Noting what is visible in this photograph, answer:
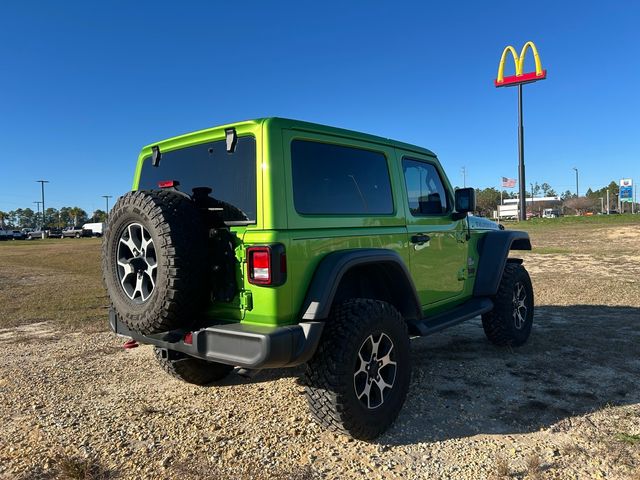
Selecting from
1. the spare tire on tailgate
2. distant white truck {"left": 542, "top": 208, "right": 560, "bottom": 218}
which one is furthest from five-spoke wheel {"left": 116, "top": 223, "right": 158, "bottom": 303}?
distant white truck {"left": 542, "top": 208, "right": 560, "bottom": 218}

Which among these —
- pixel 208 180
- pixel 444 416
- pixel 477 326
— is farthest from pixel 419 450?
pixel 477 326

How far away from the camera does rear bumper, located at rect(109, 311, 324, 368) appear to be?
2.65 metres

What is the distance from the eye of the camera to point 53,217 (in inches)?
5202

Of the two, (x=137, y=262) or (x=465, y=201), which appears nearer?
(x=137, y=262)

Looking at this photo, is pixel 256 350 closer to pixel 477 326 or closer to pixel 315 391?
pixel 315 391

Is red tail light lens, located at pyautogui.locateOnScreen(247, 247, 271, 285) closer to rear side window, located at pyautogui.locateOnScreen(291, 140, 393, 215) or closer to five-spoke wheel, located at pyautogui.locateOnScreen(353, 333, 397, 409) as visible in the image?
rear side window, located at pyautogui.locateOnScreen(291, 140, 393, 215)

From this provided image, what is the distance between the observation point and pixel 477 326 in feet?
20.8

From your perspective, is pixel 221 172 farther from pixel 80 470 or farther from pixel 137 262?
pixel 80 470

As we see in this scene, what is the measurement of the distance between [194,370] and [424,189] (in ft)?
8.57

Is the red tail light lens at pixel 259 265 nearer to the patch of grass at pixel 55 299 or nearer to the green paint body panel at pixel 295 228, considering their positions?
the green paint body panel at pixel 295 228

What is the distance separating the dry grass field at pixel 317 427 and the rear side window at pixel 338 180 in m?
1.57

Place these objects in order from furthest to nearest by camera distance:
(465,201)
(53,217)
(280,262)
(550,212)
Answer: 1. (53,217)
2. (550,212)
3. (465,201)
4. (280,262)

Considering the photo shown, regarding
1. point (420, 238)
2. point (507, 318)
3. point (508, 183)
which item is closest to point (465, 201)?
point (420, 238)

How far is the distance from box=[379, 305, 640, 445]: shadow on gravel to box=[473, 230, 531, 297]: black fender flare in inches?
27.9
